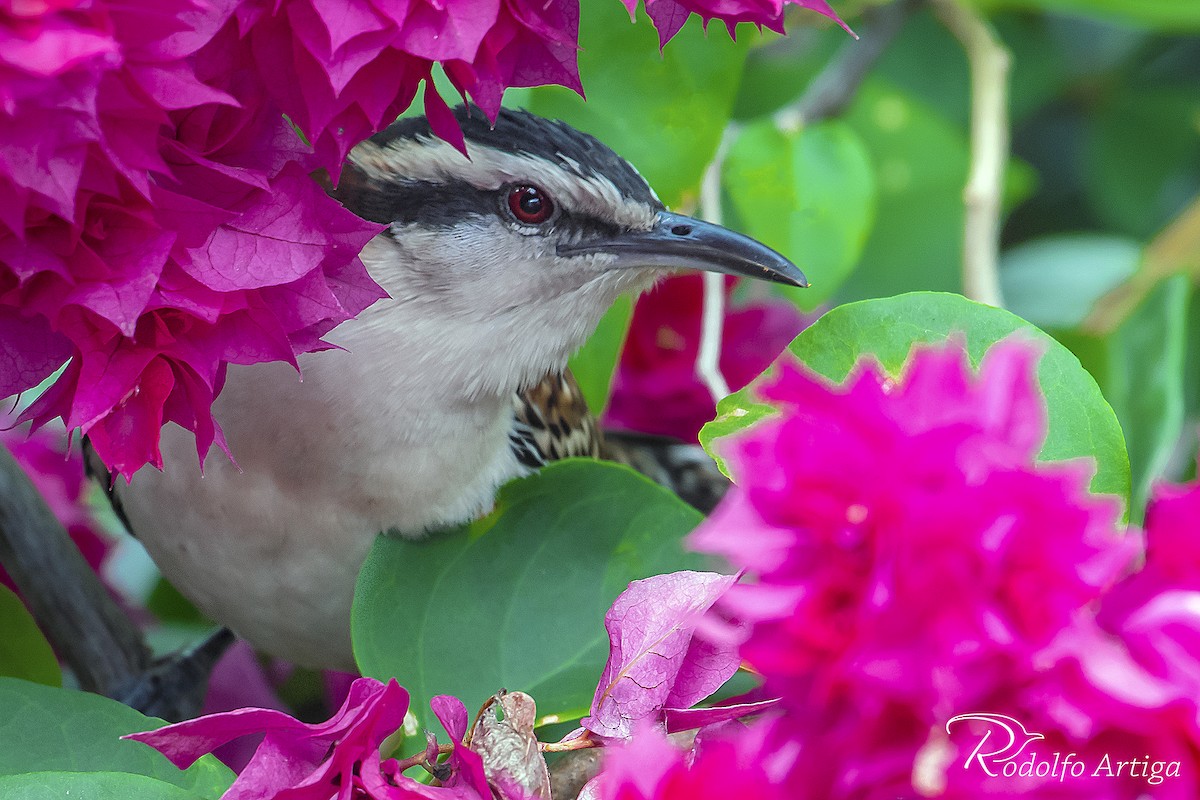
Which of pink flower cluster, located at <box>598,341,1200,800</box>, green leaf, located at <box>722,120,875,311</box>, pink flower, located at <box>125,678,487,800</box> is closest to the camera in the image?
pink flower cluster, located at <box>598,341,1200,800</box>

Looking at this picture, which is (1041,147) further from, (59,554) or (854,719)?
(854,719)

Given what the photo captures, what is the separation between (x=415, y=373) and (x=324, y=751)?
0.39 m

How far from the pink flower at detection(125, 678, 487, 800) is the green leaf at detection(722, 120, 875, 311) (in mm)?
688

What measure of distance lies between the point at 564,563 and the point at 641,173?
15.4 inches

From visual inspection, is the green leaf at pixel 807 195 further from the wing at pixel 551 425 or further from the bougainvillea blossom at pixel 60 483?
the bougainvillea blossom at pixel 60 483

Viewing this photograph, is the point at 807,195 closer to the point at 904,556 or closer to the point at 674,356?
the point at 674,356

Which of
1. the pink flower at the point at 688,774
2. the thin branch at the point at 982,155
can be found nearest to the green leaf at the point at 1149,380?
the thin branch at the point at 982,155

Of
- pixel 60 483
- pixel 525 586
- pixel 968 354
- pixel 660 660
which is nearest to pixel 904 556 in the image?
pixel 660 660

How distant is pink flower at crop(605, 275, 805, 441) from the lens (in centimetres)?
114

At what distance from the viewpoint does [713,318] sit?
103 centimetres

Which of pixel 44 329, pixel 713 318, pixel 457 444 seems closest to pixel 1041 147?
pixel 713 318

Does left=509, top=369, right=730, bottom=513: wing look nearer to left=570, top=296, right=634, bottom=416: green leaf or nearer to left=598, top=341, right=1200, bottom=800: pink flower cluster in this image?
left=570, top=296, right=634, bottom=416: green leaf

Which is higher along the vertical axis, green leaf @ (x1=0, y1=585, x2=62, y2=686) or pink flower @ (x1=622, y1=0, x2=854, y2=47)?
pink flower @ (x1=622, y1=0, x2=854, y2=47)
